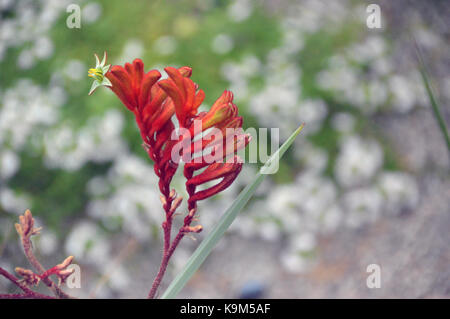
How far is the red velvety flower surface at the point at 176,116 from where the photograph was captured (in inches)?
17.7

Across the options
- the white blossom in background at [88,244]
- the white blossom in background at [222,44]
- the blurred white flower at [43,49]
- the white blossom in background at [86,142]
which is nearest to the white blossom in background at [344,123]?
the white blossom in background at [222,44]

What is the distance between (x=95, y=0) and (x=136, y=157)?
869mm

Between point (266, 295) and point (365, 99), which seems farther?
point (365, 99)

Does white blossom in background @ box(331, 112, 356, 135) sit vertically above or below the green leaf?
above

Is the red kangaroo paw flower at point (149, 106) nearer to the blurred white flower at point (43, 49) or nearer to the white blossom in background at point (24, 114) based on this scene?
the white blossom in background at point (24, 114)

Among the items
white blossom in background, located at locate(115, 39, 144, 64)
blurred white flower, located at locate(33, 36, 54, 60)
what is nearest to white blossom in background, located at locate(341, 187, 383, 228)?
white blossom in background, located at locate(115, 39, 144, 64)

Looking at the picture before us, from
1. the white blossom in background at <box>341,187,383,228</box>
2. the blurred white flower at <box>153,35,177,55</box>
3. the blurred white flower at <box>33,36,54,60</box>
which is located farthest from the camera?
the blurred white flower at <box>33,36,54,60</box>

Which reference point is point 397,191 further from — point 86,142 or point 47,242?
point 47,242

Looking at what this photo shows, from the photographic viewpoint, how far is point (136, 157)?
1.57 m

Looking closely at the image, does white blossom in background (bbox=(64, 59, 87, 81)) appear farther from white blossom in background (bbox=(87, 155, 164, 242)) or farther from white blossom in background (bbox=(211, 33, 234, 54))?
white blossom in background (bbox=(211, 33, 234, 54))

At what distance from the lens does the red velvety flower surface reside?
0.45m

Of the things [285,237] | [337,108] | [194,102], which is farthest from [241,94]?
[194,102]

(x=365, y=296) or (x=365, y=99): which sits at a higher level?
(x=365, y=99)
